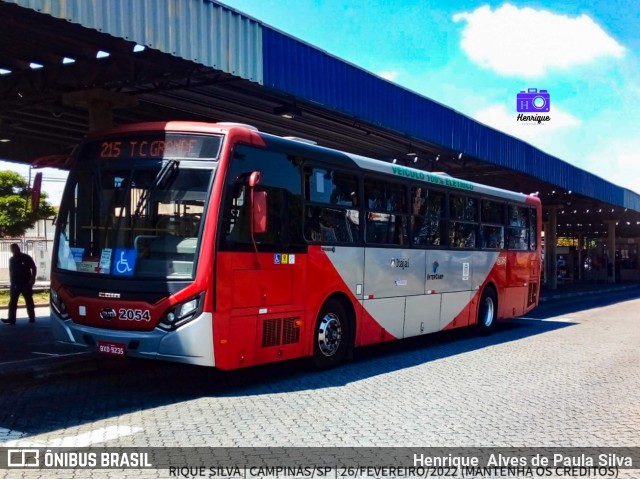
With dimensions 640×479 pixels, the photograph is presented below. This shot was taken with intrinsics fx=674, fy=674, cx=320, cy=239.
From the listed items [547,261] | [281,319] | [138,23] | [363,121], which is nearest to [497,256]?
[363,121]

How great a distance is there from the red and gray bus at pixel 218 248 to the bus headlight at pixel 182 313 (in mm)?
13

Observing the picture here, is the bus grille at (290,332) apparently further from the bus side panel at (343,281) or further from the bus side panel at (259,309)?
the bus side panel at (343,281)

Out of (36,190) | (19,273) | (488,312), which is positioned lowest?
(488,312)

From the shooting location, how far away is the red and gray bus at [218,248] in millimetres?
7703

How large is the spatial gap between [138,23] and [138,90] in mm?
3653

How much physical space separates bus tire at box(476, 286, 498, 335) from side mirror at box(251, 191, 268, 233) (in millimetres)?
7664

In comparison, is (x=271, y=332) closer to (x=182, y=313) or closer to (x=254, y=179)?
(x=182, y=313)

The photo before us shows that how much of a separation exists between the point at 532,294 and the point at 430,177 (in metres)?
6.40

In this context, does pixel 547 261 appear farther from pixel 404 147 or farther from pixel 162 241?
pixel 162 241

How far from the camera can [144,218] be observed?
789cm

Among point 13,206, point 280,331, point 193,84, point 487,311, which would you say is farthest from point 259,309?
point 13,206

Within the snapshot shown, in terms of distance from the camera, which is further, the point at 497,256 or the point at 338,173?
the point at 497,256

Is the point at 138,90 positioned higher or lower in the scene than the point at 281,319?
higher

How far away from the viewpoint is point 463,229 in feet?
44.1
